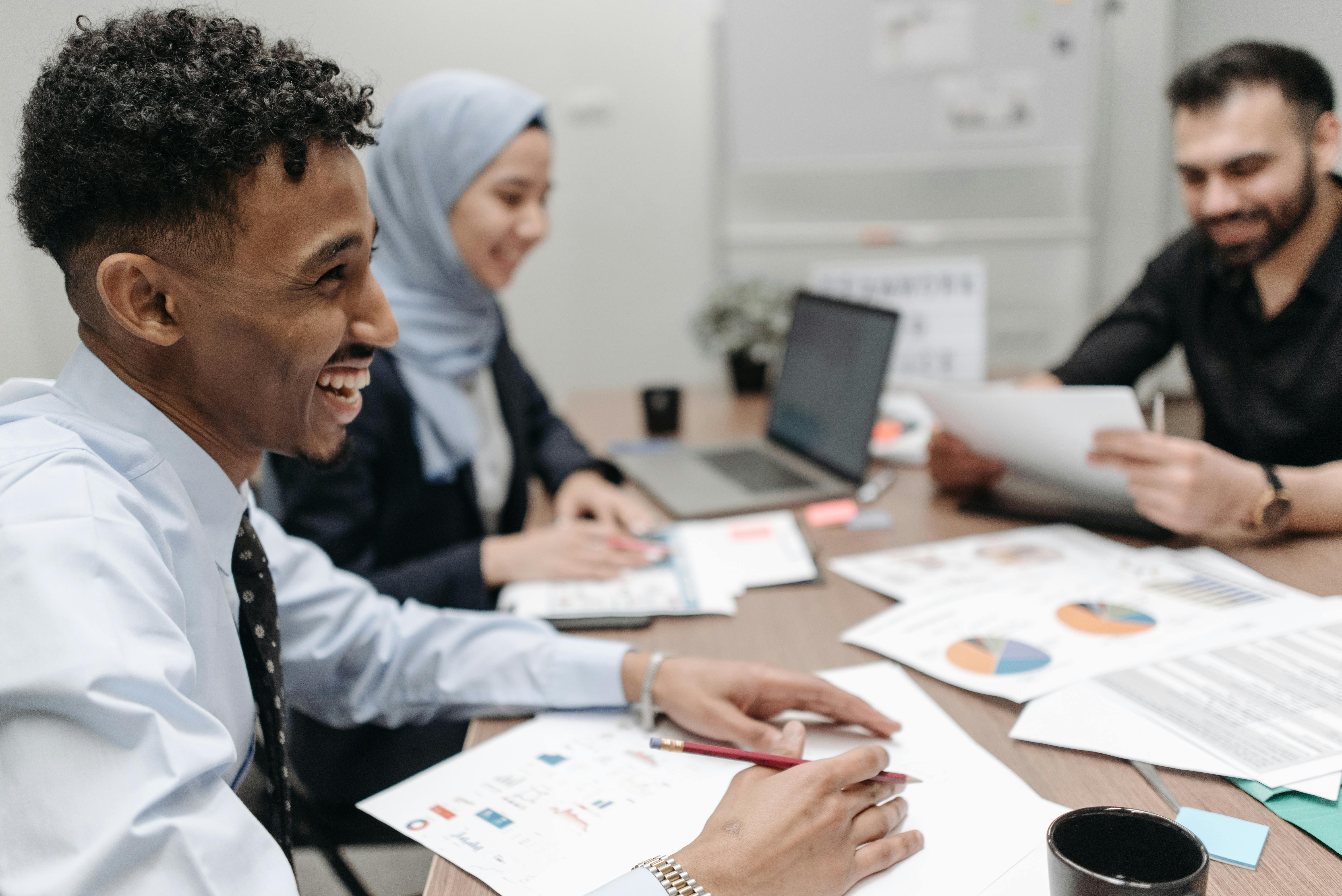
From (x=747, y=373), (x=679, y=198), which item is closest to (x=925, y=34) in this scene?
(x=679, y=198)

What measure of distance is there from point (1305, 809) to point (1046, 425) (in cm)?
62

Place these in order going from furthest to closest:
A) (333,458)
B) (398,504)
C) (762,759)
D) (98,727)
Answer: (398,504) → (333,458) → (762,759) → (98,727)

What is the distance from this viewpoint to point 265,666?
0.75 metres

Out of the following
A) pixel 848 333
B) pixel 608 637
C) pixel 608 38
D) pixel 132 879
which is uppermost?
pixel 608 38

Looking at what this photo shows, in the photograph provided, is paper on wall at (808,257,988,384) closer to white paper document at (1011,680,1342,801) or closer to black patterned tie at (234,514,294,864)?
white paper document at (1011,680,1342,801)

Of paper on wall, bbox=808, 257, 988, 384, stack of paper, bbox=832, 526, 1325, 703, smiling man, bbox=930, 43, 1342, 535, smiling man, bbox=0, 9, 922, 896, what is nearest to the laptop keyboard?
smiling man, bbox=930, 43, 1342, 535

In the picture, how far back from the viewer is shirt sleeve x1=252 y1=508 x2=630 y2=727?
88 cm

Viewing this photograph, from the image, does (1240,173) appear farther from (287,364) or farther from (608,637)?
(287,364)

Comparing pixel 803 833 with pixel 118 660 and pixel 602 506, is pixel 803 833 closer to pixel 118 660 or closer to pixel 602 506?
pixel 118 660

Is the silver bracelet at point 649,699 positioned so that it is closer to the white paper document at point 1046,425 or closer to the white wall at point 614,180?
the white paper document at point 1046,425

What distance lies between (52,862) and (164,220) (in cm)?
38

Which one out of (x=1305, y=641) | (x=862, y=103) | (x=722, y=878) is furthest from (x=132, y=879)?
(x=862, y=103)

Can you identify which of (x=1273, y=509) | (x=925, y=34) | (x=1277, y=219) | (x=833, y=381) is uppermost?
(x=925, y=34)

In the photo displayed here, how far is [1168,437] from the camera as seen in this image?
113cm
